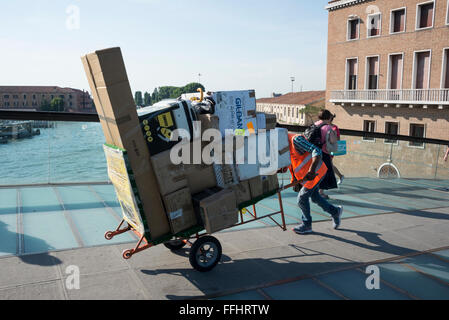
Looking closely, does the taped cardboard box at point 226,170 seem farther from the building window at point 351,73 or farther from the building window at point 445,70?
the building window at point 351,73

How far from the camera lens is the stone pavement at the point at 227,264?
156 inches

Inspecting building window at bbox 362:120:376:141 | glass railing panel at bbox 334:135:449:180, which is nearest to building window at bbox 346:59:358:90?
building window at bbox 362:120:376:141

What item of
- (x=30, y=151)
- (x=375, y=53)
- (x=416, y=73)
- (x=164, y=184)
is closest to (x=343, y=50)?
(x=375, y=53)

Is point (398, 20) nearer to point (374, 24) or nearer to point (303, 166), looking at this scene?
point (374, 24)

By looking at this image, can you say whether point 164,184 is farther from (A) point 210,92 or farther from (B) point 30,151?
(B) point 30,151

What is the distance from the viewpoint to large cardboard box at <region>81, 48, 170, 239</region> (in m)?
3.59

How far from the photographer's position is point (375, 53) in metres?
32.8

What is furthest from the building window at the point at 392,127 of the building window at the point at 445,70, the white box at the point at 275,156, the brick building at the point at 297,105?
the white box at the point at 275,156

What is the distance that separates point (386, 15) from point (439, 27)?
4.92m

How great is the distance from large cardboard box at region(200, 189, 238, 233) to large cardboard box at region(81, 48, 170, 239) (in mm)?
526

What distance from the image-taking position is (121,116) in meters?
3.66

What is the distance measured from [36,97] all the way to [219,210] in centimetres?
13605

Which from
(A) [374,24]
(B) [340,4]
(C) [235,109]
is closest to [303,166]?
(C) [235,109]

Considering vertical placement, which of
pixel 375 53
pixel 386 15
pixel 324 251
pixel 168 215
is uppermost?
pixel 386 15
